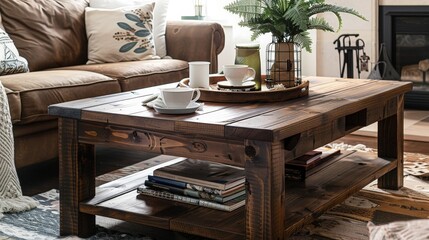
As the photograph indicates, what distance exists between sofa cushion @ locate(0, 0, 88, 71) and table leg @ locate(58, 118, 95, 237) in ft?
4.71

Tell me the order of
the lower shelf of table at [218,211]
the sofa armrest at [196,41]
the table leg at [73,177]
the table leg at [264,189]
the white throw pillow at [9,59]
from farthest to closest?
the sofa armrest at [196,41] → the white throw pillow at [9,59] → the table leg at [73,177] → the lower shelf of table at [218,211] → the table leg at [264,189]

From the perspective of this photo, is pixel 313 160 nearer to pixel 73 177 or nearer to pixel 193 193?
pixel 193 193

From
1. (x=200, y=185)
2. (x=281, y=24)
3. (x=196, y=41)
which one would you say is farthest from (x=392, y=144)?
(x=196, y=41)

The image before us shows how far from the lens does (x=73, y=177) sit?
2.37 meters

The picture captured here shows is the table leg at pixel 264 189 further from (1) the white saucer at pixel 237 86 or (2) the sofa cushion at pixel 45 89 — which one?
(2) the sofa cushion at pixel 45 89

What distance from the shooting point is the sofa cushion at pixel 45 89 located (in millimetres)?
2982

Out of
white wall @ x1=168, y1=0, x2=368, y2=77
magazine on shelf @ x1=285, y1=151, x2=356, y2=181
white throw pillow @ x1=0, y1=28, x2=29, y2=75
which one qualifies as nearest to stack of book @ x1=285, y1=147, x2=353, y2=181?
magazine on shelf @ x1=285, y1=151, x2=356, y2=181

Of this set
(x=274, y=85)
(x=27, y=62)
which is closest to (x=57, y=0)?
(x=27, y=62)

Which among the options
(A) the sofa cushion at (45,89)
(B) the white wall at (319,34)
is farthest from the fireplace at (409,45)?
(A) the sofa cushion at (45,89)

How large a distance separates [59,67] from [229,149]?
2.08 m

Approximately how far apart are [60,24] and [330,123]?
2085mm

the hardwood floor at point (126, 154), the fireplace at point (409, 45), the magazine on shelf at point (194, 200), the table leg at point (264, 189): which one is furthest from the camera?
the fireplace at point (409, 45)

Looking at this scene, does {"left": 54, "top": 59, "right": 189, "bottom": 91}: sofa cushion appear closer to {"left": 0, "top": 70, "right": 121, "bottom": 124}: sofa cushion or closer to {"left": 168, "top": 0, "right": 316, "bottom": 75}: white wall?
{"left": 0, "top": 70, "right": 121, "bottom": 124}: sofa cushion

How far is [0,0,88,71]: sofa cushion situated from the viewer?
3705 mm
